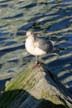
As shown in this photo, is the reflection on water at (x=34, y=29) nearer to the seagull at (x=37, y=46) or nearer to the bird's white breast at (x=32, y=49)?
the seagull at (x=37, y=46)

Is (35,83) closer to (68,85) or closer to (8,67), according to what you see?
(68,85)

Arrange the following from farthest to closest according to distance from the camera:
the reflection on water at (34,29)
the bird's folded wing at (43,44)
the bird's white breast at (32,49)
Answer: the reflection on water at (34,29) → the bird's folded wing at (43,44) → the bird's white breast at (32,49)

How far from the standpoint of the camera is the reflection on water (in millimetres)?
16516

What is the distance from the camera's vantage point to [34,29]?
2041cm

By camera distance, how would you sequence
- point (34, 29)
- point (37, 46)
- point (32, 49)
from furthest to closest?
point (34, 29) → point (37, 46) → point (32, 49)

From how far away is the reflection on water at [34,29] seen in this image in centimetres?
1652

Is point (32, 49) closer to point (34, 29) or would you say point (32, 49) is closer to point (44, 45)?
point (44, 45)

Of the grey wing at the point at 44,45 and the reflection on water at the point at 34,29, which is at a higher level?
the grey wing at the point at 44,45

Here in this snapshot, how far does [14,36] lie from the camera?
1959 centimetres

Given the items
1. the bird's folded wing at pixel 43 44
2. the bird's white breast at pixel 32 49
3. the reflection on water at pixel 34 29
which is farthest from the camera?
the reflection on water at pixel 34 29

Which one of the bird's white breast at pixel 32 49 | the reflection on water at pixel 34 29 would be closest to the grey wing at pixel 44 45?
the bird's white breast at pixel 32 49

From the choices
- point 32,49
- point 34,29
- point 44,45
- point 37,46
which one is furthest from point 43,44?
point 34,29

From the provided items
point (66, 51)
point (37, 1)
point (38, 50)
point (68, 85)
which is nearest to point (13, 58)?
point (66, 51)

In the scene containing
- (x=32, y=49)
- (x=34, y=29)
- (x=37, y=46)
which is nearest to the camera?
(x=32, y=49)
